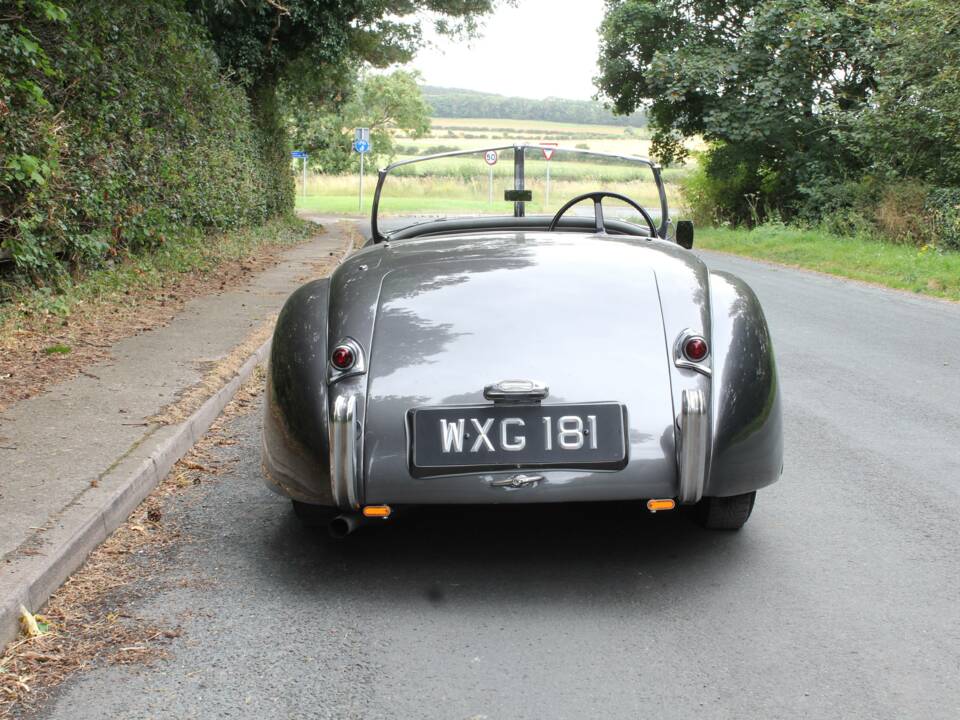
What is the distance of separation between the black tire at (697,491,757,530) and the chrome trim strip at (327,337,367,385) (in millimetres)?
1392

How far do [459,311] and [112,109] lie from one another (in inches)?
321

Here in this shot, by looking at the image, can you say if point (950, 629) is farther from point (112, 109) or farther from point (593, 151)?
point (112, 109)

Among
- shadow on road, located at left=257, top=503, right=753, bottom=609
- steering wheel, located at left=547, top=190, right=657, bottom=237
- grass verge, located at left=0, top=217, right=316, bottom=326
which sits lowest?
grass verge, located at left=0, top=217, right=316, bottom=326

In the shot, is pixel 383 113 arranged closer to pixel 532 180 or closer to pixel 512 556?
pixel 532 180

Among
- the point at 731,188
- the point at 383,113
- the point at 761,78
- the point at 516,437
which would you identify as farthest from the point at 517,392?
the point at 383,113

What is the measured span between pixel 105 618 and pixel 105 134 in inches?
319

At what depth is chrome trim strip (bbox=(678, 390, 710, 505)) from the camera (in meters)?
3.48

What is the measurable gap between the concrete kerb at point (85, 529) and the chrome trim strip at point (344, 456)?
0.96 metres

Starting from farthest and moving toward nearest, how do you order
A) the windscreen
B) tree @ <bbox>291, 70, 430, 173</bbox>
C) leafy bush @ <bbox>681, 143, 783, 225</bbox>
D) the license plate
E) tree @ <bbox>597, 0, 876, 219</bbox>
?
tree @ <bbox>291, 70, 430, 173</bbox> < leafy bush @ <bbox>681, 143, 783, 225</bbox> < tree @ <bbox>597, 0, 876, 219</bbox> < the windscreen < the license plate

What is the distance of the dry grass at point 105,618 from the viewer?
294 centimetres

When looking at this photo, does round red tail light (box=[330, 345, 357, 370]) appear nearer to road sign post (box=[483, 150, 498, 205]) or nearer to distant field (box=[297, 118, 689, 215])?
distant field (box=[297, 118, 689, 215])

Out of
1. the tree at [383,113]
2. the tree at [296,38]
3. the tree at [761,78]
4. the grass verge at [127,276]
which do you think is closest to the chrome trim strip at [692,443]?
the grass verge at [127,276]

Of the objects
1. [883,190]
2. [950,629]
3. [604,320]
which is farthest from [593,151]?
[883,190]

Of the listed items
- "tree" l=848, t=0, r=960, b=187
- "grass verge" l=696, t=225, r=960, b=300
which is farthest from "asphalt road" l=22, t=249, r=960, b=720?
"tree" l=848, t=0, r=960, b=187
